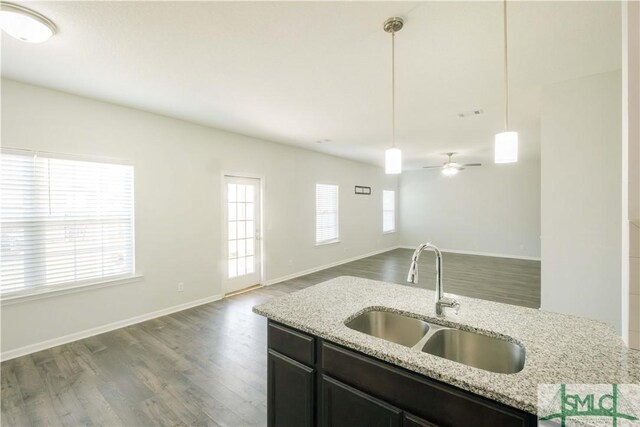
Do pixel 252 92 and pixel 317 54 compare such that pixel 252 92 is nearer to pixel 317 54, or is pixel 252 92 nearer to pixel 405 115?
pixel 317 54

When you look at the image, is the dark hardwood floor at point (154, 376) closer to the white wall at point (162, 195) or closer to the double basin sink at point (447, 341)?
the white wall at point (162, 195)

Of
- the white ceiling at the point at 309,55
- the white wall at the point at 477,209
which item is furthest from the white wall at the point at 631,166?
the white wall at the point at 477,209

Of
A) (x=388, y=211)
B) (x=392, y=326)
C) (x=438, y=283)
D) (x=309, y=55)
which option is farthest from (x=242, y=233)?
(x=388, y=211)

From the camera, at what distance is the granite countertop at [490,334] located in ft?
3.27

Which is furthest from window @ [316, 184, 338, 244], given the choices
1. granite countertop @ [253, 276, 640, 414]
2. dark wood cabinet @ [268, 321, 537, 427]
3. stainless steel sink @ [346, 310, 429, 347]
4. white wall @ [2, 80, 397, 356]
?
dark wood cabinet @ [268, 321, 537, 427]

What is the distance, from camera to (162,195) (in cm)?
385

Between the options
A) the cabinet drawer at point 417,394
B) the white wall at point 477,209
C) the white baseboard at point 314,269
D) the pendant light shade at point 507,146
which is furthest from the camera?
the white wall at point 477,209

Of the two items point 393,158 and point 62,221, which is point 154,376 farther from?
point 393,158

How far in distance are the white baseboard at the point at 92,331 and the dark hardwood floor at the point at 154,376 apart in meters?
0.08

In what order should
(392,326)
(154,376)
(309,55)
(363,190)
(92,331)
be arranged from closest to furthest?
(392,326) < (309,55) < (154,376) < (92,331) < (363,190)

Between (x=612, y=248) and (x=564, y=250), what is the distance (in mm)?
324

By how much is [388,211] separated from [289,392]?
855 cm

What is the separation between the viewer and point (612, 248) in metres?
2.48

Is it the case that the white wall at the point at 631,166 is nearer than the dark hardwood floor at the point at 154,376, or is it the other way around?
the white wall at the point at 631,166
